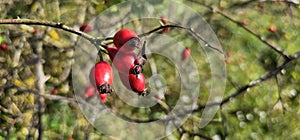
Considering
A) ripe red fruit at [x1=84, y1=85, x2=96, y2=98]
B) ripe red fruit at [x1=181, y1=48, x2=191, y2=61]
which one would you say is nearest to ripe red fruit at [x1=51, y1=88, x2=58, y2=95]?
ripe red fruit at [x1=84, y1=85, x2=96, y2=98]

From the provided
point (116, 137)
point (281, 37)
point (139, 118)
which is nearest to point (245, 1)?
point (281, 37)

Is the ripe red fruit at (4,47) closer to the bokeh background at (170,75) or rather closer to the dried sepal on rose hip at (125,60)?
the bokeh background at (170,75)

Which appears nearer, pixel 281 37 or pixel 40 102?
pixel 40 102

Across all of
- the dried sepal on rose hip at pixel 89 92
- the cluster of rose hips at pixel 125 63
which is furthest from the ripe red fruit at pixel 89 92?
the cluster of rose hips at pixel 125 63

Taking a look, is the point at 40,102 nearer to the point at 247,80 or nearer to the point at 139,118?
the point at 139,118

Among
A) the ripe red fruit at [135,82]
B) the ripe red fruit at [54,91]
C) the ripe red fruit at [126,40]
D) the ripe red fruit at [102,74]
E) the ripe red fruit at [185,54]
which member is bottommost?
the ripe red fruit at [135,82]

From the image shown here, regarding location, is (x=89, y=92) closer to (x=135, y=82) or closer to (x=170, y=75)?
(x=170, y=75)
